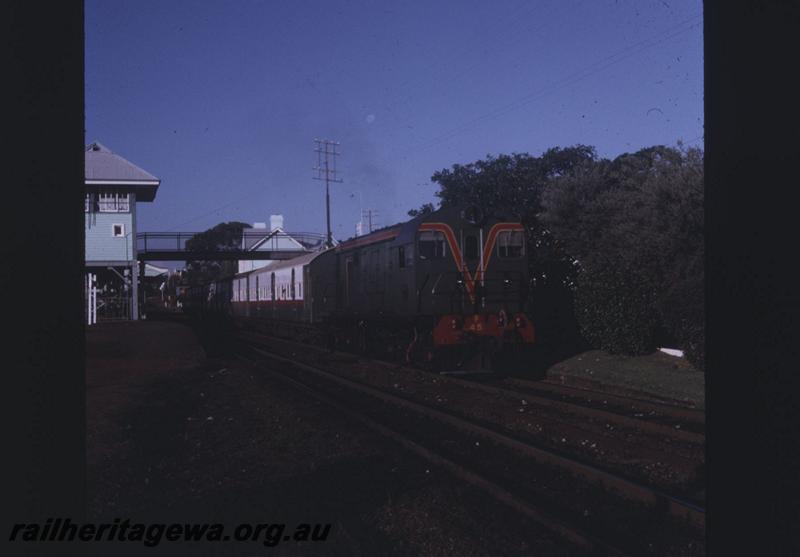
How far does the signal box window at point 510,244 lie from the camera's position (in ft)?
51.6

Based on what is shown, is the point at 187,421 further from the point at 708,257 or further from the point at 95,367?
the point at 708,257

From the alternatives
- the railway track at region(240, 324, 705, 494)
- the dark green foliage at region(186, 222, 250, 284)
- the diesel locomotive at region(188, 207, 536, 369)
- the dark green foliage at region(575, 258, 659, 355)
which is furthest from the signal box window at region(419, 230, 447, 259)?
the dark green foliage at region(186, 222, 250, 284)

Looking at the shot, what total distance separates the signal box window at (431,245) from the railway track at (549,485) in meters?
5.53

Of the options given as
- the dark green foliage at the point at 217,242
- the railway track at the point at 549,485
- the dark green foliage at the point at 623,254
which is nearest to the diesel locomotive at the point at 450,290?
the dark green foliage at the point at 623,254

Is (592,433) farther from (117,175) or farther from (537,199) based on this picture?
(117,175)

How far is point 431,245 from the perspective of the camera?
15227 mm

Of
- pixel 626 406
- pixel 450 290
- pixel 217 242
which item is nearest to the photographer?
pixel 626 406

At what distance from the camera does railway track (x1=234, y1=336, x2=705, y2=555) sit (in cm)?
495

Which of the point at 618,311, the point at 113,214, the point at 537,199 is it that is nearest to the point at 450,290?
the point at 618,311

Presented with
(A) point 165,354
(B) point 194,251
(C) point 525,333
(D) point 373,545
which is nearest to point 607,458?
(D) point 373,545

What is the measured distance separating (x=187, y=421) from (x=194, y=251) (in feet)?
128

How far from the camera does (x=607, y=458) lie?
24.4 ft

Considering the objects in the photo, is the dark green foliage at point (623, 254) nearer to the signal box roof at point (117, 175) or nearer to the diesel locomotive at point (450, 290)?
the diesel locomotive at point (450, 290)

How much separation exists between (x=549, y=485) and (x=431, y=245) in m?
9.30
